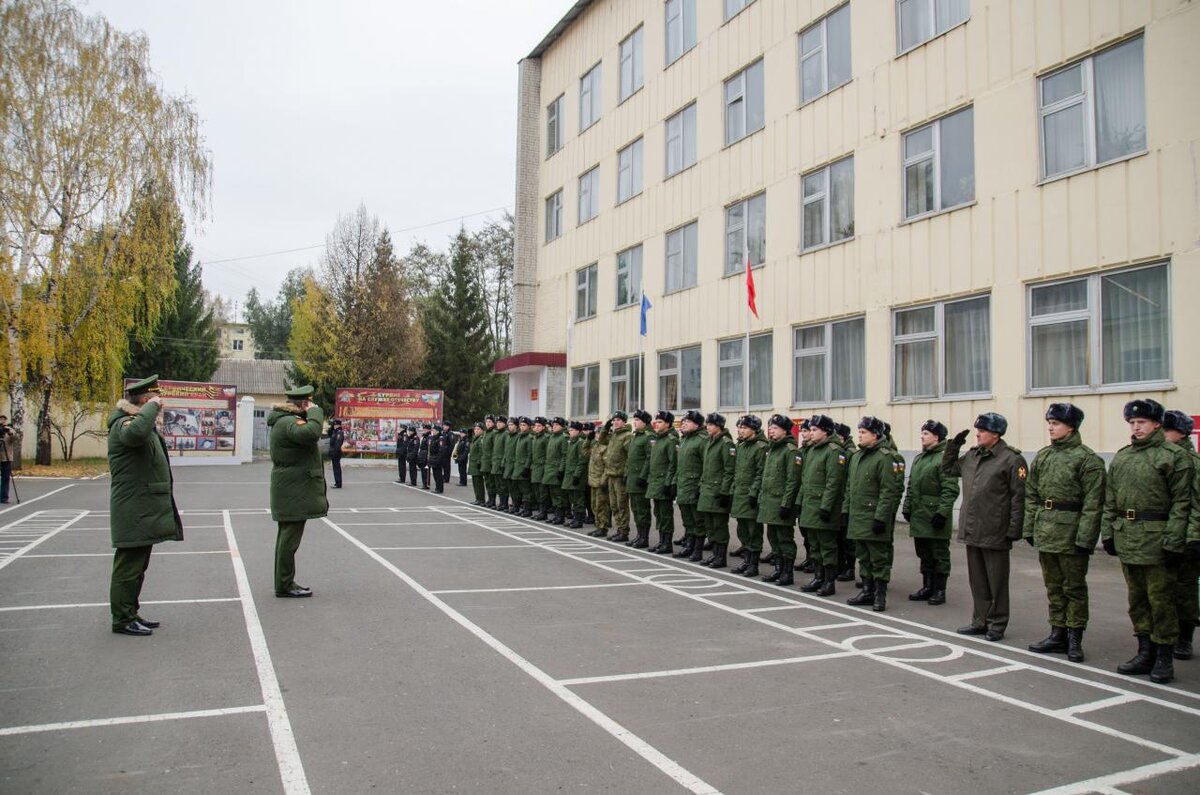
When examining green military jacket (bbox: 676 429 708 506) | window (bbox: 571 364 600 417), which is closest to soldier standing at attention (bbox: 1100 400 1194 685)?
green military jacket (bbox: 676 429 708 506)

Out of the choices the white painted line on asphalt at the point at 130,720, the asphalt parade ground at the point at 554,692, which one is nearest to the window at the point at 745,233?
the asphalt parade ground at the point at 554,692

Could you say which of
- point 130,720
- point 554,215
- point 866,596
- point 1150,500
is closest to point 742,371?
point 866,596

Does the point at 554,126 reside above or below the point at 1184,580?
above

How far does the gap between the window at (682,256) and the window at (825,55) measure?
4.70 metres

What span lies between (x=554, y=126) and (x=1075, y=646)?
27.3 meters

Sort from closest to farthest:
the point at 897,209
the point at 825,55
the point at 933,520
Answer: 1. the point at 933,520
2. the point at 897,209
3. the point at 825,55

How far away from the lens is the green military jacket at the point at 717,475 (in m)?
11.4

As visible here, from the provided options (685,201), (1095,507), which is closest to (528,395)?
(685,201)

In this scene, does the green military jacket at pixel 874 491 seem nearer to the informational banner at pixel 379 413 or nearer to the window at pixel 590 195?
the window at pixel 590 195

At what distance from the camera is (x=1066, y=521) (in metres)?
6.80

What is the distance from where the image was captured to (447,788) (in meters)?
4.05

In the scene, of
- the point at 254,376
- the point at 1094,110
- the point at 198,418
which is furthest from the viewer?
the point at 254,376

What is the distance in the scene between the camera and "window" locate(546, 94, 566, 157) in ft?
99.1

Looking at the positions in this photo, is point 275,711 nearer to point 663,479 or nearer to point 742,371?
point 663,479
